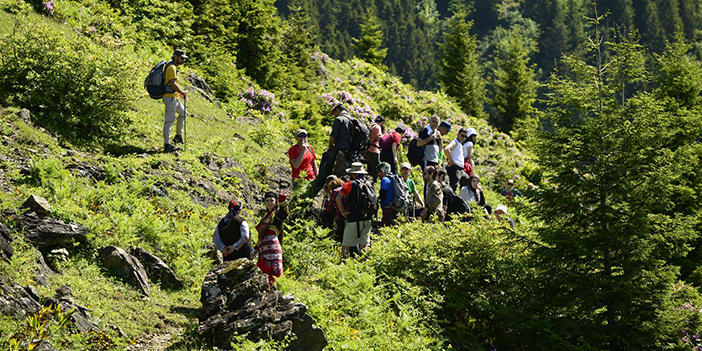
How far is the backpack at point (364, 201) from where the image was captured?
9.65m

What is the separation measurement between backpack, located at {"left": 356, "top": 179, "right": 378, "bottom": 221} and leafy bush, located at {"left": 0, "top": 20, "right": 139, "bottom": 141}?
4906 mm

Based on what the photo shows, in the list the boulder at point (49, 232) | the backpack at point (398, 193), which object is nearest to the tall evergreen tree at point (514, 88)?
the backpack at point (398, 193)

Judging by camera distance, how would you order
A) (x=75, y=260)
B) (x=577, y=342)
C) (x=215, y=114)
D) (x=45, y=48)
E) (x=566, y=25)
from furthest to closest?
(x=566, y=25)
(x=215, y=114)
(x=45, y=48)
(x=577, y=342)
(x=75, y=260)

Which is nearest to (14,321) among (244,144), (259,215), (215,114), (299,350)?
(299,350)

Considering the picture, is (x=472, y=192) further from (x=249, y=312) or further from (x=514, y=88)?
(x=514, y=88)

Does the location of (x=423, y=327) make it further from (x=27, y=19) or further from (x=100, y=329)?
(x=27, y=19)

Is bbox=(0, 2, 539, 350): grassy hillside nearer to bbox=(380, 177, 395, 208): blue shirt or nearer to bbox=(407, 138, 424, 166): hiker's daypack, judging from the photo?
bbox=(380, 177, 395, 208): blue shirt

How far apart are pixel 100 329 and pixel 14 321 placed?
78 centimetres

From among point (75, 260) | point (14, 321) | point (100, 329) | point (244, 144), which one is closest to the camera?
point (14, 321)

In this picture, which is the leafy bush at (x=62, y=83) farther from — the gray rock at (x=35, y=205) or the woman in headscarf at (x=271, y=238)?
the woman in headscarf at (x=271, y=238)

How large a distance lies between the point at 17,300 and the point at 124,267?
63.2 inches

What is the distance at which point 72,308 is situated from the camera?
5969mm

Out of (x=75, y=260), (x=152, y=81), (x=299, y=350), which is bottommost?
(x=299, y=350)

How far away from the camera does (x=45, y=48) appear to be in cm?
1116
